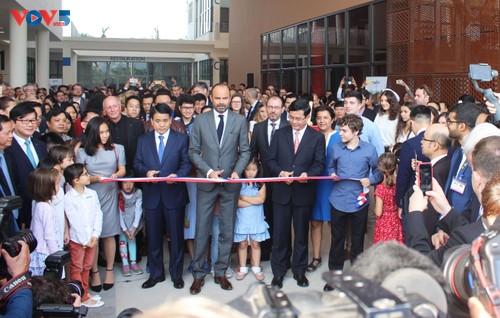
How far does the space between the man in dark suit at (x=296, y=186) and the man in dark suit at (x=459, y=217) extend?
2612mm

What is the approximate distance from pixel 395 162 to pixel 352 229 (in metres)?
0.82

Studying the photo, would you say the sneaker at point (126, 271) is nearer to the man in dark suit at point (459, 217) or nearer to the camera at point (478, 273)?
the man in dark suit at point (459, 217)

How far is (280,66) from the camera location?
22.1 m

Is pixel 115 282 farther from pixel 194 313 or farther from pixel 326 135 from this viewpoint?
pixel 194 313

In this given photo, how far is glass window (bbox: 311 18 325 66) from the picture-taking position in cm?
1783

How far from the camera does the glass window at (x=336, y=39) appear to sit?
1633 cm

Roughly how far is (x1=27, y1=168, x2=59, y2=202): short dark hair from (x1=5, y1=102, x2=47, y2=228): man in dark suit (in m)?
0.47

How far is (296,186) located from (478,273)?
15.3 feet

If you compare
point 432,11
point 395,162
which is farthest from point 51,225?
point 432,11

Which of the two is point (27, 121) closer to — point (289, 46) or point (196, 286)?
point (196, 286)

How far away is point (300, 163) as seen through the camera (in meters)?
5.83

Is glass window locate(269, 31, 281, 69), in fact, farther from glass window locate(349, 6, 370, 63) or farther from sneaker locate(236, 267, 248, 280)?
sneaker locate(236, 267, 248, 280)

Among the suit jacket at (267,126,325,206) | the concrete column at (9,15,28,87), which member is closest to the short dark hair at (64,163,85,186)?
the suit jacket at (267,126,325,206)

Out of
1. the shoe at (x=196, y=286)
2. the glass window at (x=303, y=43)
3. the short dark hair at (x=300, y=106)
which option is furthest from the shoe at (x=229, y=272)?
the glass window at (x=303, y=43)
